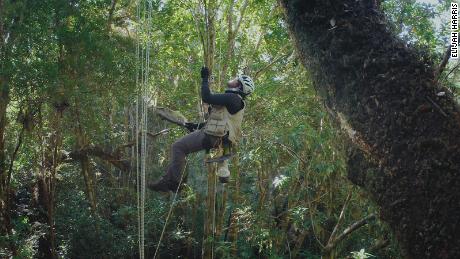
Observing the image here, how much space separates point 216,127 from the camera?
4.30 metres

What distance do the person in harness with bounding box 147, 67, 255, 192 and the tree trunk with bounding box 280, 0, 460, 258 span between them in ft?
7.02

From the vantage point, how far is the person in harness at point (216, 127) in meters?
4.19

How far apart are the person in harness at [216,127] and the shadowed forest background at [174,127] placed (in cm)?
106

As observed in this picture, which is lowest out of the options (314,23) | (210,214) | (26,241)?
(26,241)

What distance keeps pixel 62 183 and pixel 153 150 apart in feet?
7.49

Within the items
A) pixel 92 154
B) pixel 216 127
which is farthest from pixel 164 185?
pixel 92 154

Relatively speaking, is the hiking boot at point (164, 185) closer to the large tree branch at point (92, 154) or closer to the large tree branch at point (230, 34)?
the large tree branch at point (230, 34)

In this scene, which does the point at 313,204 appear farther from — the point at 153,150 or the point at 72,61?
the point at 153,150

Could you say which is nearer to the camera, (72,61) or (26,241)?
(72,61)

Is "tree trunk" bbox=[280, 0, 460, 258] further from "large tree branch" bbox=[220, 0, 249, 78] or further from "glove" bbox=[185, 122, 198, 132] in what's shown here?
"large tree branch" bbox=[220, 0, 249, 78]

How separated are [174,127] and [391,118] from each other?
585cm

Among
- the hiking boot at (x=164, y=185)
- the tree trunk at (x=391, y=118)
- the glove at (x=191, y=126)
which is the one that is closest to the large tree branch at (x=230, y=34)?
the glove at (x=191, y=126)

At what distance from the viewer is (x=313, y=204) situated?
21.7 feet

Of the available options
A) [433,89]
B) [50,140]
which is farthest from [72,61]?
[433,89]
